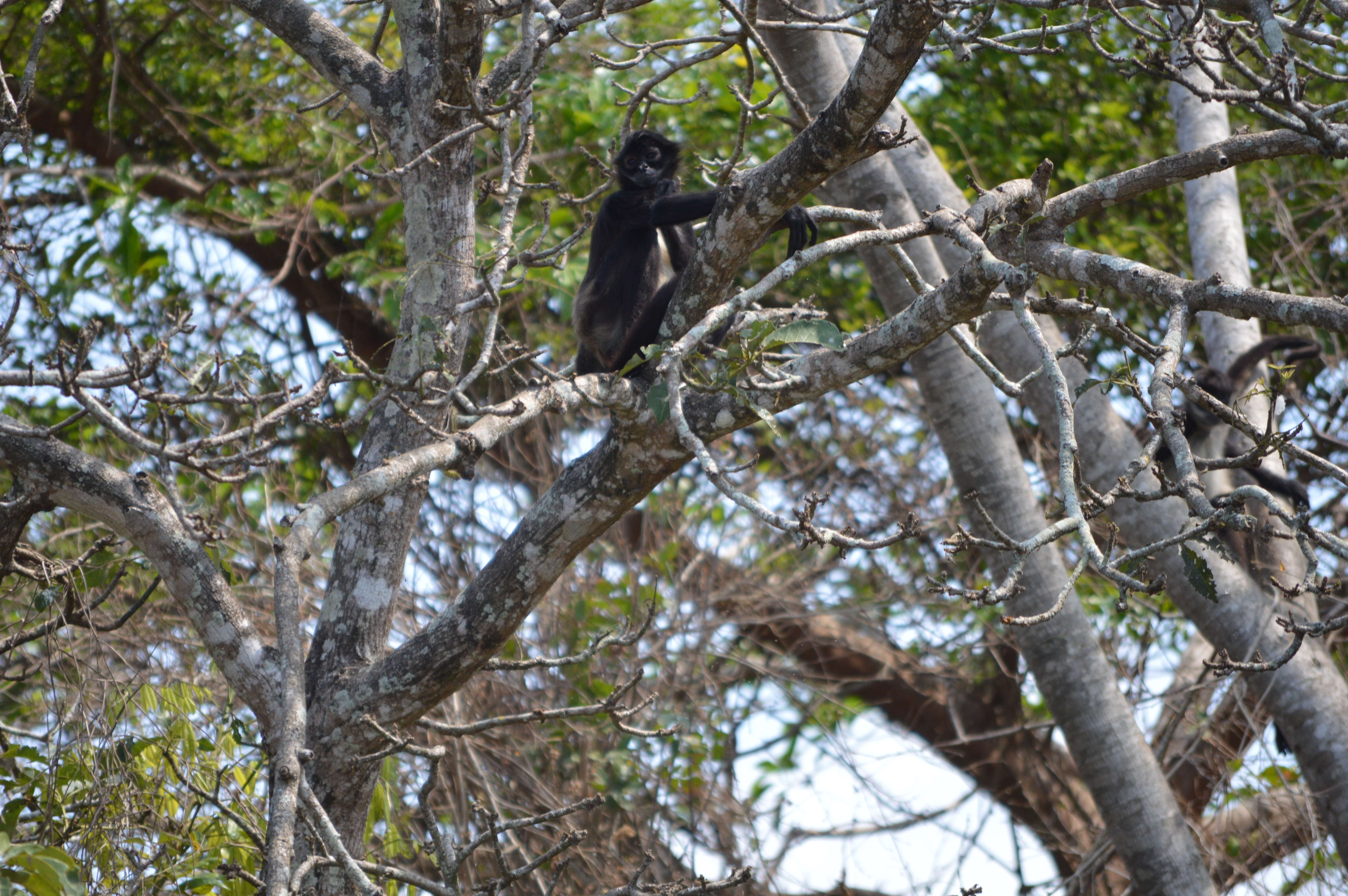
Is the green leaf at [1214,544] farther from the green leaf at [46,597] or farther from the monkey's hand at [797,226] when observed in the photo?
the green leaf at [46,597]

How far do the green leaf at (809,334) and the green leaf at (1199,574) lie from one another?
918 millimetres

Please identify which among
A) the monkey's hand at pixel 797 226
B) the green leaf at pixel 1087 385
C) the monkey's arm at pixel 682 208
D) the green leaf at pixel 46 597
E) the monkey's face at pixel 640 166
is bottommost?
the green leaf at pixel 1087 385

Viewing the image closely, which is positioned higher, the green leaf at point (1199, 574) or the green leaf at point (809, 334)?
the green leaf at point (809, 334)

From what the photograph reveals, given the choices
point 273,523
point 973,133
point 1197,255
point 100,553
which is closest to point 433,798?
point 273,523

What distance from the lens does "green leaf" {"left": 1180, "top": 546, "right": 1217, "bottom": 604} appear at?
7.61 feet

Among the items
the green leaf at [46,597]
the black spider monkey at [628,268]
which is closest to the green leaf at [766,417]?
the black spider monkey at [628,268]

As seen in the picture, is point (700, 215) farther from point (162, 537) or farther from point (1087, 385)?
point (162, 537)

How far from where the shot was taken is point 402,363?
3592 mm

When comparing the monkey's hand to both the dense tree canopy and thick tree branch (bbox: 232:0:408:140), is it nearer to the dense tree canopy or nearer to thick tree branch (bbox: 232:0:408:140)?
the dense tree canopy

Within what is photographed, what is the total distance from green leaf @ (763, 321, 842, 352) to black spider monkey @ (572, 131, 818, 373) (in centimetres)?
151

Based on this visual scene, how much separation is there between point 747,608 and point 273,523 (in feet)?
8.79

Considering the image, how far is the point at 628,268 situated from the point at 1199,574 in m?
2.80

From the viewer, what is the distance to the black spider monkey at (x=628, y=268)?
4.40 meters

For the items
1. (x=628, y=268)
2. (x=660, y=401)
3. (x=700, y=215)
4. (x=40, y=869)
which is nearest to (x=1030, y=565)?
(x=628, y=268)
